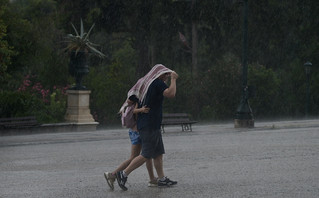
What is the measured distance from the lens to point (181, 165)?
1347 centimetres

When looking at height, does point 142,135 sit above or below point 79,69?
below

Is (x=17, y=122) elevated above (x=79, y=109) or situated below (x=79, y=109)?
below

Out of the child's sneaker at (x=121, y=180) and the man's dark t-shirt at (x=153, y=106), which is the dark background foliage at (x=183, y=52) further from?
the man's dark t-shirt at (x=153, y=106)

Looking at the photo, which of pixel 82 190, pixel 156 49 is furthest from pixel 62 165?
pixel 156 49

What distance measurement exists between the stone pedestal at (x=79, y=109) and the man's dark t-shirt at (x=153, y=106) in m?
15.7

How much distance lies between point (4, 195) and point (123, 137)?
11578 millimetres

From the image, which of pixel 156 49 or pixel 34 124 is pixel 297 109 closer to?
pixel 156 49

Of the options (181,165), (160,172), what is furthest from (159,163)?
(181,165)

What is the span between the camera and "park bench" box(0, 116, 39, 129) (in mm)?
22281

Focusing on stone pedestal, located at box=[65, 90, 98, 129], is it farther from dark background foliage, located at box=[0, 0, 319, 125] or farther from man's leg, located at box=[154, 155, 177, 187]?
man's leg, located at box=[154, 155, 177, 187]

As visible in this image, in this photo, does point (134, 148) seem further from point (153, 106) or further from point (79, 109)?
point (79, 109)

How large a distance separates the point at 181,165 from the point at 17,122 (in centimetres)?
1043

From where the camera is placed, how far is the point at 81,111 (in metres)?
26.0

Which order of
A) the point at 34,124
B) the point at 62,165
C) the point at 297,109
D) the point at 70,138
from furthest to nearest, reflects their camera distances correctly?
the point at 297,109 < the point at 34,124 < the point at 70,138 < the point at 62,165
